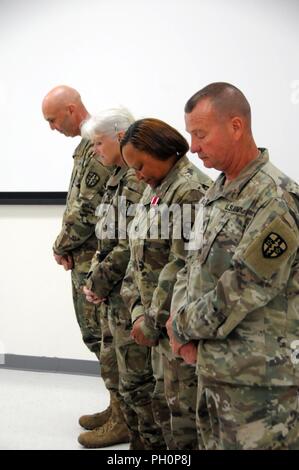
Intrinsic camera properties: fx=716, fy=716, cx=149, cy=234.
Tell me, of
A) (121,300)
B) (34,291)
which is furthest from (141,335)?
(34,291)

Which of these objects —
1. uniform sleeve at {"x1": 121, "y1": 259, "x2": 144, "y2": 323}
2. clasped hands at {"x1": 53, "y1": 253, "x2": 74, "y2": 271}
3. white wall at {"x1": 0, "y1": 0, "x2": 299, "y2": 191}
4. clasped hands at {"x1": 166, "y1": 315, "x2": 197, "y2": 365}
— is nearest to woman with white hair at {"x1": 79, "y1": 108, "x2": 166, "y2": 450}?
uniform sleeve at {"x1": 121, "y1": 259, "x2": 144, "y2": 323}

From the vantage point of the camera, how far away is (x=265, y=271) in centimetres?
171

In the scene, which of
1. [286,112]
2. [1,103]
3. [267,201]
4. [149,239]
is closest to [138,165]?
[149,239]

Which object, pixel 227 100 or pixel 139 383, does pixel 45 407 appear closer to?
pixel 139 383

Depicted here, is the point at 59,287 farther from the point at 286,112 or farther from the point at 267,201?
the point at 267,201

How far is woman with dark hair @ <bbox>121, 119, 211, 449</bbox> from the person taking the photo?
2.26m

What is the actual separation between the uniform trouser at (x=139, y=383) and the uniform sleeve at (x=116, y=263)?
0.58ft

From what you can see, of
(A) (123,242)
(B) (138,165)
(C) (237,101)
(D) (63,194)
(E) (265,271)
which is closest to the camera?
(E) (265,271)

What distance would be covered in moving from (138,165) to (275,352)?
86 centimetres

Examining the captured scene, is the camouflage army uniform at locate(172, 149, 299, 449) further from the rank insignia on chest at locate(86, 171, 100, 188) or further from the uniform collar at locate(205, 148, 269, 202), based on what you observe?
the rank insignia on chest at locate(86, 171, 100, 188)

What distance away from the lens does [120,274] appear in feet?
9.46

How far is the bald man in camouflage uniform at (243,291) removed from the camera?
173cm

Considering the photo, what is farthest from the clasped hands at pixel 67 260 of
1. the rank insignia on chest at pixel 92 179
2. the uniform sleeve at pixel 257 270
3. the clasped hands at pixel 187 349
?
the uniform sleeve at pixel 257 270

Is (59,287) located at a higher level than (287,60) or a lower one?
lower
